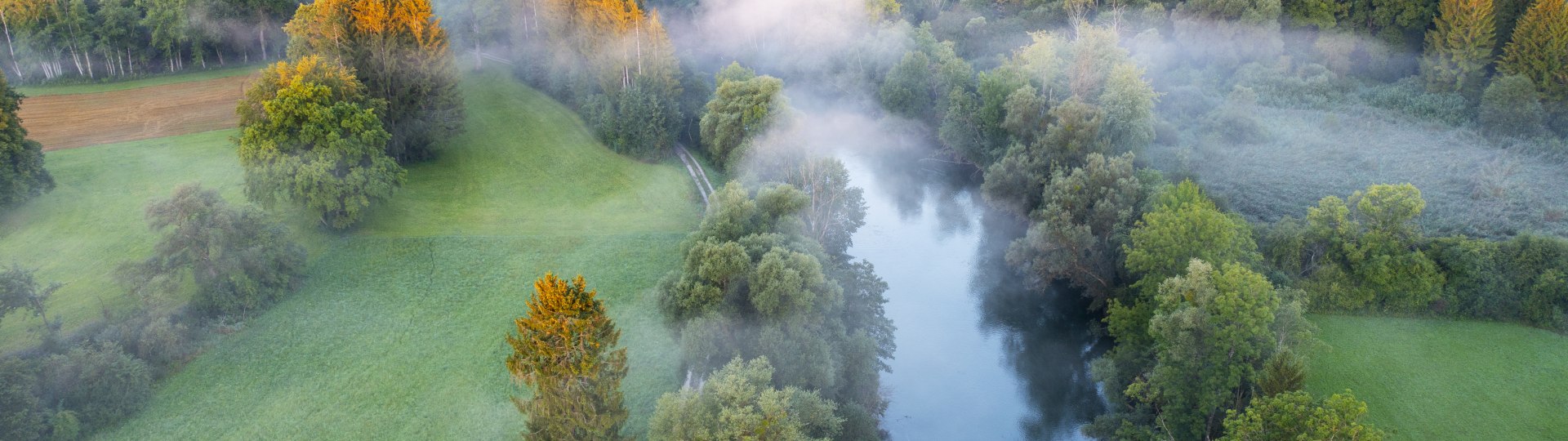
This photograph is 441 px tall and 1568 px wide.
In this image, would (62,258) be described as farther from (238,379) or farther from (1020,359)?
(1020,359)

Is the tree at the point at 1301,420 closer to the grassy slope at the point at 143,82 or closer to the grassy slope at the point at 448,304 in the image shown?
the grassy slope at the point at 448,304

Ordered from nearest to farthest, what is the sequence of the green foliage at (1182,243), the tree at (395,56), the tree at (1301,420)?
the tree at (1301,420)
the green foliage at (1182,243)
the tree at (395,56)

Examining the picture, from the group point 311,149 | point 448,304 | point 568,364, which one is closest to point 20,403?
point 448,304

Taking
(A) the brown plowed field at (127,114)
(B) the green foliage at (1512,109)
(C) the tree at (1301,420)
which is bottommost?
(C) the tree at (1301,420)

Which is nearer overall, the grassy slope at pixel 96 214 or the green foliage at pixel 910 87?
the grassy slope at pixel 96 214

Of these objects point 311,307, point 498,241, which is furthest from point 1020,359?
point 311,307

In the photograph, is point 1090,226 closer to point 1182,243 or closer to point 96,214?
point 1182,243

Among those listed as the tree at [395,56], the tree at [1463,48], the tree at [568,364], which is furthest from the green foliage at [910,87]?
the tree at [568,364]
